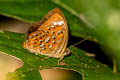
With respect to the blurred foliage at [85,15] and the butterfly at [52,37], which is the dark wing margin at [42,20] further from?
the blurred foliage at [85,15]

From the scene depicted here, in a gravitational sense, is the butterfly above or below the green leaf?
above

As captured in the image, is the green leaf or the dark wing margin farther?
the dark wing margin

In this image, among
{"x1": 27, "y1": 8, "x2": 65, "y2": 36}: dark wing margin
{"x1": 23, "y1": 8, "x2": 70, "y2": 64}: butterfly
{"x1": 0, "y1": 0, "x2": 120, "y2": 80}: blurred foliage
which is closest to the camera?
{"x1": 23, "y1": 8, "x2": 70, "y2": 64}: butterfly

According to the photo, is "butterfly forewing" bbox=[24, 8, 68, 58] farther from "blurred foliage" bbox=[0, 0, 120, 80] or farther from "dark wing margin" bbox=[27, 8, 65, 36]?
"blurred foliage" bbox=[0, 0, 120, 80]

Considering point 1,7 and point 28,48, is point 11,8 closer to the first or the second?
point 1,7

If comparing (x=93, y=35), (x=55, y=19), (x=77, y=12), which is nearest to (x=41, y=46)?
(x=55, y=19)

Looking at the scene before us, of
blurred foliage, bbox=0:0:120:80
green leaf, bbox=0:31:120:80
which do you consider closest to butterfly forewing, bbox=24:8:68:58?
green leaf, bbox=0:31:120:80

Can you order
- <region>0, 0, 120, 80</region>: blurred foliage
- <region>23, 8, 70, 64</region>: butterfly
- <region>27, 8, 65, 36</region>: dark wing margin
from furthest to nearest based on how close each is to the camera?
<region>0, 0, 120, 80</region>: blurred foliage < <region>27, 8, 65, 36</region>: dark wing margin < <region>23, 8, 70, 64</region>: butterfly
